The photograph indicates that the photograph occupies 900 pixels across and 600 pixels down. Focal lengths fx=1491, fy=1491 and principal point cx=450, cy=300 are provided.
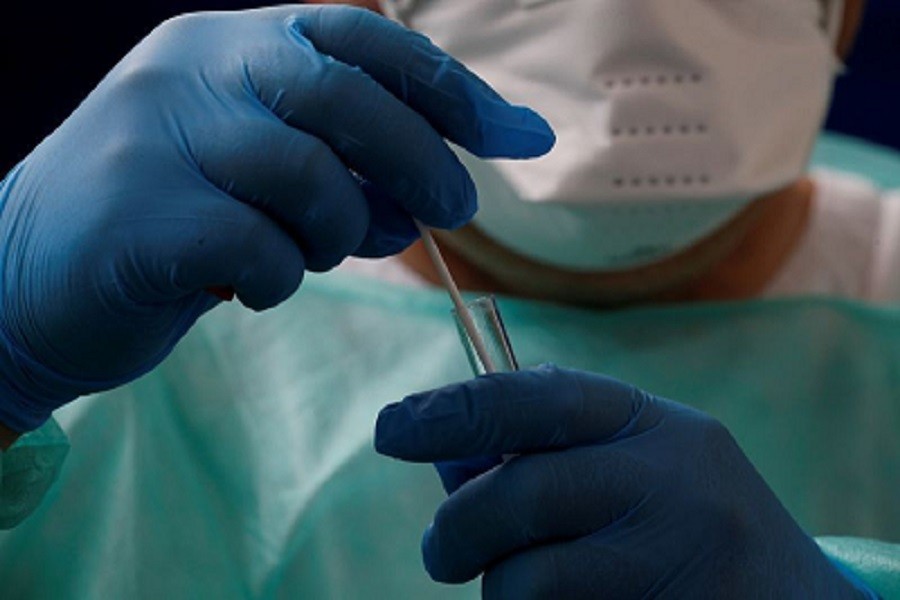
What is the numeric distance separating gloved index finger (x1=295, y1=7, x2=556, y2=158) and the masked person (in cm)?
16

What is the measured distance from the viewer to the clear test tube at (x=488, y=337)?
0.93m

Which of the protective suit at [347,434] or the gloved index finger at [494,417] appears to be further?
the protective suit at [347,434]

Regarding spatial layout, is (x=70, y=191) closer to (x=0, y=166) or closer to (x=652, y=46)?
(x=652, y=46)

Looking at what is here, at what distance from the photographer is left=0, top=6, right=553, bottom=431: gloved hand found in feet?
2.95

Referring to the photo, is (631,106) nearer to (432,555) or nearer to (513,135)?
(513,135)

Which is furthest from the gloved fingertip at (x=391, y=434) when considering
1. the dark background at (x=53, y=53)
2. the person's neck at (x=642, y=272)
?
the dark background at (x=53, y=53)

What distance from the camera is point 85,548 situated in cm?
117

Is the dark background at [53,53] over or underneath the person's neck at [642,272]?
underneath

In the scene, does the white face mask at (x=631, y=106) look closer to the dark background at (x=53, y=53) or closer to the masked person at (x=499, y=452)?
the masked person at (x=499, y=452)

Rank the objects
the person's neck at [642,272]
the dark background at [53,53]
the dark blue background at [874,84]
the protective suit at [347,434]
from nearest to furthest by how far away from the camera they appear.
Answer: the protective suit at [347,434] < the person's neck at [642,272] < the dark background at [53,53] < the dark blue background at [874,84]

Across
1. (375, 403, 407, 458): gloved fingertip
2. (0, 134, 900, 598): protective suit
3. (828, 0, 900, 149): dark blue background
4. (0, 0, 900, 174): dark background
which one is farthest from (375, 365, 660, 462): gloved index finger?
(828, 0, 900, 149): dark blue background

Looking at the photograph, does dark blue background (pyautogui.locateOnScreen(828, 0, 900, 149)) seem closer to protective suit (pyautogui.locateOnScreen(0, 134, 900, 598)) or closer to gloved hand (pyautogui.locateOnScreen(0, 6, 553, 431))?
protective suit (pyautogui.locateOnScreen(0, 134, 900, 598))

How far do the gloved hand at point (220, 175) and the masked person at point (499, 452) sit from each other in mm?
132

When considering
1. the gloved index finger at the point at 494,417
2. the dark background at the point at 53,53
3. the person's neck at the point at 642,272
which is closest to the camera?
the gloved index finger at the point at 494,417
